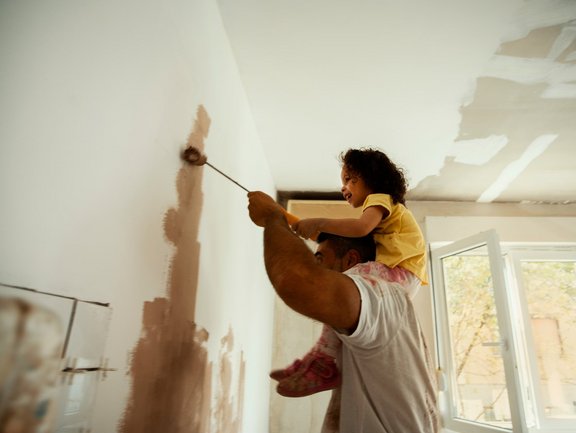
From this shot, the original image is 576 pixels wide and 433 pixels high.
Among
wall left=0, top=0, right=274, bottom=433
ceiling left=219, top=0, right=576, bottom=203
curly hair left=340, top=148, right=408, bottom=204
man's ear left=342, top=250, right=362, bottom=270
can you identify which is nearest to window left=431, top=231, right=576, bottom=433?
ceiling left=219, top=0, right=576, bottom=203

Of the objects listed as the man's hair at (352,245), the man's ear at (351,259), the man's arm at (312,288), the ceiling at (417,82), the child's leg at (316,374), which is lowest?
→ the child's leg at (316,374)

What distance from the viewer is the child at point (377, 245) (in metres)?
1.13

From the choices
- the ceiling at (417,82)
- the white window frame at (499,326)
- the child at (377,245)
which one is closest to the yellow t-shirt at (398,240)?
the child at (377,245)

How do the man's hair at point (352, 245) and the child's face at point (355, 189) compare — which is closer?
the man's hair at point (352, 245)

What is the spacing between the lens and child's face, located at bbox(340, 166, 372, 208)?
1422 millimetres

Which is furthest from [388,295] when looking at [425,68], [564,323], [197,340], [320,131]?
[564,323]

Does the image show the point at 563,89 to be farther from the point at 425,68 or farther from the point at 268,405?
the point at 268,405

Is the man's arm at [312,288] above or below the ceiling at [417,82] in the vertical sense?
below

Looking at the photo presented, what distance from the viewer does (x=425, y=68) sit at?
162cm

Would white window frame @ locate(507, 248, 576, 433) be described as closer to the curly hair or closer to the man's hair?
the curly hair

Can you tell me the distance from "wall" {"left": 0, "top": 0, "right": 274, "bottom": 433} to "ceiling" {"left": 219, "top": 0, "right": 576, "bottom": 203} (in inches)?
12.8

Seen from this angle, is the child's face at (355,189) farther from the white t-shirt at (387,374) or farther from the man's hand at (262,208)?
the white t-shirt at (387,374)

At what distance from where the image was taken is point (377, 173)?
4.58ft

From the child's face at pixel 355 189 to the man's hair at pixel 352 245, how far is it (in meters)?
0.18
